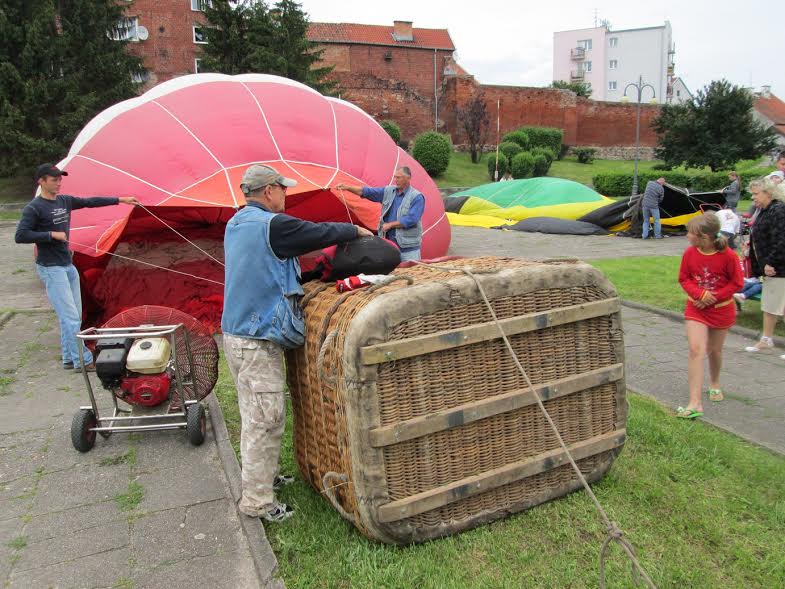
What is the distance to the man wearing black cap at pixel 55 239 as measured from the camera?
222 inches

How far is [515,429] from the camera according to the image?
128 inches

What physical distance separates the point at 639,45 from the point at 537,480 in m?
92.2

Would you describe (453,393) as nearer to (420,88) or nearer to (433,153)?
(433,153)

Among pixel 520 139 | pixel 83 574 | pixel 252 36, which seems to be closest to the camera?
pixel 83 574

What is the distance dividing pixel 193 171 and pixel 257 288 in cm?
416

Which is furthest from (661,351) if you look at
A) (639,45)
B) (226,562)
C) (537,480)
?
(639,45)

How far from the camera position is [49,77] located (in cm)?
2577

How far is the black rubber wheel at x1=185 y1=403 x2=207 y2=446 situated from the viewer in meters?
4.23

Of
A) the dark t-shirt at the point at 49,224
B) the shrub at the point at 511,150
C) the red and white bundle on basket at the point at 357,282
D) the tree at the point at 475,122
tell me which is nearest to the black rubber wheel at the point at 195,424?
the red and white bundle on basket at the point at 357,282

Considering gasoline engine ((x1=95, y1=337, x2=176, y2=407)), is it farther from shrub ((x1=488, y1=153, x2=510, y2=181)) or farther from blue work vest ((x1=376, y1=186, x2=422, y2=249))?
shrub ((x1=488, y1=153, x2=510, y2=181))

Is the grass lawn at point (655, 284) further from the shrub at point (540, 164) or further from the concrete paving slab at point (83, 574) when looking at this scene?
the shrub at point (540, 164)

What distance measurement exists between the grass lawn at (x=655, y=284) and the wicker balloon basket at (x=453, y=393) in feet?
15.2

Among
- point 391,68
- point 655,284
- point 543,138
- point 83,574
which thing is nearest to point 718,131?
point 543,138

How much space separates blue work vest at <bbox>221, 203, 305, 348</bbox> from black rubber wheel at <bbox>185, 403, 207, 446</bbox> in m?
1.29
